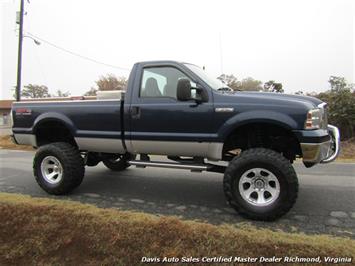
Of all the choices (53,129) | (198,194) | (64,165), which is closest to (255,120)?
(198,194)

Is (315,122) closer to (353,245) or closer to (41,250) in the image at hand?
(353,245)

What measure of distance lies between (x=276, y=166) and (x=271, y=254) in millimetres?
1196

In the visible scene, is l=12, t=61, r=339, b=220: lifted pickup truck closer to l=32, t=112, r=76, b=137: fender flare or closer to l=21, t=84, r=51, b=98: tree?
l=32, t=112, r=76, b=137: fender flare

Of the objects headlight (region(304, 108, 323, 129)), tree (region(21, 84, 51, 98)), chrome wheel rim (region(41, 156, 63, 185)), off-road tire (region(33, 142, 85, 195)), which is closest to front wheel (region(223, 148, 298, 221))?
headlight (region(304, 108, 323, 129))

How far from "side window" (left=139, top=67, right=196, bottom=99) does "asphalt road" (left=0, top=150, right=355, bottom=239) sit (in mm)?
1668

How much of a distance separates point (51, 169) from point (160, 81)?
8.28 ft

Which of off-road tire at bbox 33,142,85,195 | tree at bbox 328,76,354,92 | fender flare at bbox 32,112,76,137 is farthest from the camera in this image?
tree at bbox 328,76,354,92

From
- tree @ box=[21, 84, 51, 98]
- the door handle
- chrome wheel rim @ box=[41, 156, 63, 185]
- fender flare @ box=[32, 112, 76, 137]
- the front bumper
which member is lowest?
chrome wheel rim @ box=[41, 156, 63, 185]

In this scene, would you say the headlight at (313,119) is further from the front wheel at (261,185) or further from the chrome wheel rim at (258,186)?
the chrome wheel rim at (258,186)

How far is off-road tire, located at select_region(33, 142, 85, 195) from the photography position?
5.29 meters

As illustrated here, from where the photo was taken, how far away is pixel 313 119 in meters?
4.05

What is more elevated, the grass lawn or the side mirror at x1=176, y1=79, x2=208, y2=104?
the side mirror at x1=176, y1=79, x2=208, y2=104

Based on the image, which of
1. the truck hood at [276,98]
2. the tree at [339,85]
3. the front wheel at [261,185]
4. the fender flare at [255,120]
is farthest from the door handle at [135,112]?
the tree at [339,85]

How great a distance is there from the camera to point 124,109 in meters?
5.00
